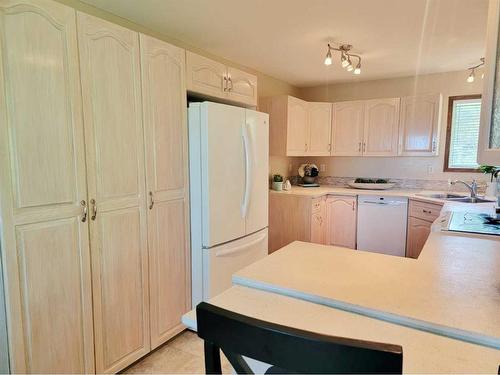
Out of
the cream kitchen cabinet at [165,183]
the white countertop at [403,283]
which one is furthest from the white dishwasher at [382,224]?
the cream kitchen cabinet at [165,183]

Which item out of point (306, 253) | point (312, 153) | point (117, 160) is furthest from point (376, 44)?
point (117, 160)

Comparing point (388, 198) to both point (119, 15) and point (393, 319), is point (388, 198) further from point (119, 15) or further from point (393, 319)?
point (119, 15)

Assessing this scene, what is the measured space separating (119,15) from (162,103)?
80 centimetres

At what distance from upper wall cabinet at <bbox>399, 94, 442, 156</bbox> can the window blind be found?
361mm

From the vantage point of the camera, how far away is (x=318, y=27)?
243 centimetres

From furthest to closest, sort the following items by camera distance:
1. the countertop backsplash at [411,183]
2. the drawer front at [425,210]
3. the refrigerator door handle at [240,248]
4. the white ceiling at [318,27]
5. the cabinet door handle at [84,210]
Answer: the countertop backsplash at [411,183]
the drawer front at [425,210]
the refrigerator door handle at [240,248]
the white ceiling at [318,27]
the cabinet door handle at [84,210]

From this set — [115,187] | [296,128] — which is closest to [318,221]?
[296,128]

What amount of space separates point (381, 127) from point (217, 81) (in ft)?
7.72

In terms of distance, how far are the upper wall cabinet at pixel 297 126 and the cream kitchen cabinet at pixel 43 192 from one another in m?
2.55

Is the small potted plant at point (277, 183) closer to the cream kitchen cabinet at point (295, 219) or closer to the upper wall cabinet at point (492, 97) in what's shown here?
the cream kitchen cabinet at point (295, 219)

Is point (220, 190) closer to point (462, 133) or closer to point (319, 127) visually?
point (319, 127)

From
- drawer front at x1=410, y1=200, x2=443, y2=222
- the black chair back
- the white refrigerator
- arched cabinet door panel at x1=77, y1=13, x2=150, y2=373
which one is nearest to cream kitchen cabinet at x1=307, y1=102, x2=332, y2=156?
drawer front at x1=410, y1=200, x2=443, y2=222

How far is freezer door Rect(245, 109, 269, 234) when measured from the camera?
261cm

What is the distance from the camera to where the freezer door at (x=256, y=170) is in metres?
2.61
